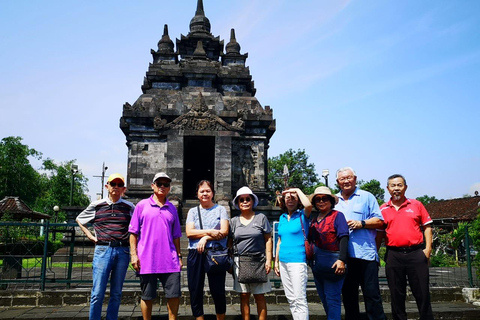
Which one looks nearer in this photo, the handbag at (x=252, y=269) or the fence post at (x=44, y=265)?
the handbag at (x=252, y=269)

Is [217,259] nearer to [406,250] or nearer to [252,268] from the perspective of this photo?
[252,268]

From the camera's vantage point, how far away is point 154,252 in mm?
4570

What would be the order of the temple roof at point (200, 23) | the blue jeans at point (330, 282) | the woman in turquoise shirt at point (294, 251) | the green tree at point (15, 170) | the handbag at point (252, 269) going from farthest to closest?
the green tree at point (15, 170) < the temple roof at point (200, 23) < the handbag at point (252, 269) < the woman in turquoise shirt at point (294, 251) < the blue jeans at point (330, 282)

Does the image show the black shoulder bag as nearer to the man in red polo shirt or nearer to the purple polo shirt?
the purple polo shirt

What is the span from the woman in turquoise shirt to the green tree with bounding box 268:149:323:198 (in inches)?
1790

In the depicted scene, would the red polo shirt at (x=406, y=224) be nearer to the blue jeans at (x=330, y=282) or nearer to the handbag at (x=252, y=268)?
the blue jeans at (x=330, y=282)

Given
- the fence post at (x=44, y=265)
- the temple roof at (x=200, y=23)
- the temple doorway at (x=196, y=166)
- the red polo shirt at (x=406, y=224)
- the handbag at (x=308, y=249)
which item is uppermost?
the temple roof at (x=200, y=23)

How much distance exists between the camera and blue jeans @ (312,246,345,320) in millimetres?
4375

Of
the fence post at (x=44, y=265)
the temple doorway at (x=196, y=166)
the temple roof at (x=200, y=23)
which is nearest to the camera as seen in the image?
the fence post at (x=44, y=265)

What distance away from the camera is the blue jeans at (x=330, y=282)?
4375 mm

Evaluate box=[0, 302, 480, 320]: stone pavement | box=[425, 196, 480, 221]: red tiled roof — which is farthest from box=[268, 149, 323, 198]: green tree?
box=[0, 302, 480, 320]: stone pavement

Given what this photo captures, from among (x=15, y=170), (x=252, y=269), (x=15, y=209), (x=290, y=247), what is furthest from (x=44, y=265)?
(x=15, y=170)

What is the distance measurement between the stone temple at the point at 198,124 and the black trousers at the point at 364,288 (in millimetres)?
9544

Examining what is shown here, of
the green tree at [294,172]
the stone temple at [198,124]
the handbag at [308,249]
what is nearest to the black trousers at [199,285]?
the handbag at [308,249]
